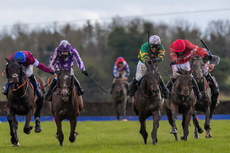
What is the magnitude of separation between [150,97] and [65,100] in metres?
2.07

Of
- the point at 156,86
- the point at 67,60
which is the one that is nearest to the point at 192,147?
the point at 156,86

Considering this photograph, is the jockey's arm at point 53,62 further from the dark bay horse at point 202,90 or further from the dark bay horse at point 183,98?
the dark bay horse at point 202,90

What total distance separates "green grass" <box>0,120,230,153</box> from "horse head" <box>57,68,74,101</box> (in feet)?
4.03

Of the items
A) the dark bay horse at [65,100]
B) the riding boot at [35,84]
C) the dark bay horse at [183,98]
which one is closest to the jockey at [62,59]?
the dark bay horse at [65,100]

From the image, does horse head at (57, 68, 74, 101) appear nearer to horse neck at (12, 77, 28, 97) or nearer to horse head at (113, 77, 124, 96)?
horse neck at (12, 77, 28, 97)

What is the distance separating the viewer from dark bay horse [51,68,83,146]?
36.2 ft

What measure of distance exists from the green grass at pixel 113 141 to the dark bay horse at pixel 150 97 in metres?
0.63

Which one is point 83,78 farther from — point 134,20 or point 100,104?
point 134,20

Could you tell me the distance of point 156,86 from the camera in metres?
11.3

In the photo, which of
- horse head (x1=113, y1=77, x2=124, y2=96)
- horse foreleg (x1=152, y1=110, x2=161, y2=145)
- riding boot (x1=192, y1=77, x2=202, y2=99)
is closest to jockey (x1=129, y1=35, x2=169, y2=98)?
horse foreleg (x1=152, y1=110, x2=161, y2=145)

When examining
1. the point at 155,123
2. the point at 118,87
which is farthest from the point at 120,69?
the point at 155,123

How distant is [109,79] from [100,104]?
52.8ft

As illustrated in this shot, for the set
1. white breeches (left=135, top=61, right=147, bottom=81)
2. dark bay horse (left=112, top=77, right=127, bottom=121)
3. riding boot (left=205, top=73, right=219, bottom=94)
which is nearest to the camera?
white breeches (left=135, top=61, right=147, bottom=81)

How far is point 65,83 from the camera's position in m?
11.0
